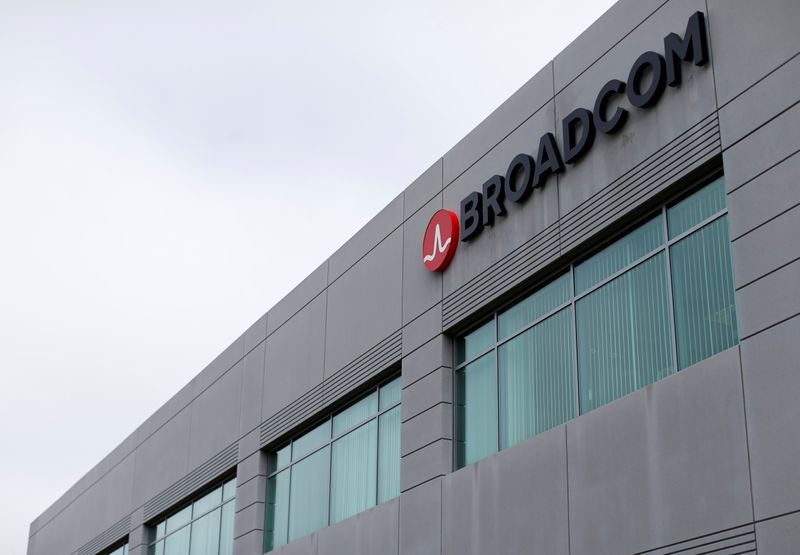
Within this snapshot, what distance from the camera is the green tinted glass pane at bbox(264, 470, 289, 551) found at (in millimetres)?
27038

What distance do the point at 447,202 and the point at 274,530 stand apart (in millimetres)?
9780

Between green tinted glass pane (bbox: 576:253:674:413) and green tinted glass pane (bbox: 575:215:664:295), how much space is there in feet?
0.63

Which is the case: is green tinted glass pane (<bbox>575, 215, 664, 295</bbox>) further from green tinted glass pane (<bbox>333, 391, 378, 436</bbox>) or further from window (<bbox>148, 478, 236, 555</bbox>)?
window (<bbox>148, 478, 236, 555</bbox>)

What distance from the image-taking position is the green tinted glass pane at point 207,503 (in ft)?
101

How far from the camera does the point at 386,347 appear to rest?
2355 cm

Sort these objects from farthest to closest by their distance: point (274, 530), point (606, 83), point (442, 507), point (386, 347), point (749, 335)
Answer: point (274, 530)
point (386, 347)
point (442, 507)
point (606, 83)
point (749, 335)

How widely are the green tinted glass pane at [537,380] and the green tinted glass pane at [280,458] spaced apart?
8585 mm

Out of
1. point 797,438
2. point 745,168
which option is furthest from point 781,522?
point 745,168

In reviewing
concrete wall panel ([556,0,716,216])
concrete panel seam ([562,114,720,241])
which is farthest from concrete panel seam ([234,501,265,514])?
concrete wall panel ([556,0,716,216])

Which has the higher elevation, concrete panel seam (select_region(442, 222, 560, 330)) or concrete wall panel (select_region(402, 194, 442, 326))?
concrete wall panel (select_region(402, 194, 442, 326))

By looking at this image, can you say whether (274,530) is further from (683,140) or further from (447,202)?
(683,140)

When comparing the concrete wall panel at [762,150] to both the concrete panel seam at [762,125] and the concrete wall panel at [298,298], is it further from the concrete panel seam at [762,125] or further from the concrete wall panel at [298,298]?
the concrete wall panel at [298,298]

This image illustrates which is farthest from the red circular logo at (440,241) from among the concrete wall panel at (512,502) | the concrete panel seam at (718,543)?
the concrete panel seam at (718,543)

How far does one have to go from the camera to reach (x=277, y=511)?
90.5 ft
